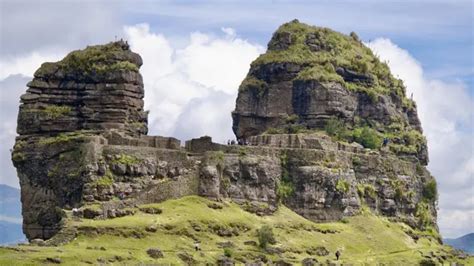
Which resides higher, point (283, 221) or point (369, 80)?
point (369, 80)

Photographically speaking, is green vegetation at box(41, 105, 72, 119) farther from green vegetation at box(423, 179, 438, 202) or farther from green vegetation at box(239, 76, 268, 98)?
green vegetation at box(423, 179, 438, 202)

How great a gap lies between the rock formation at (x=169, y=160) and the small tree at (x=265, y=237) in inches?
268

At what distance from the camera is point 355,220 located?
16175 centimetres

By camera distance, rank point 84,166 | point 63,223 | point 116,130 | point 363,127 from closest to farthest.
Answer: point 63,223, point 84,166, point 116,130, point 363,127

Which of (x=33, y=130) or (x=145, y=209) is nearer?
(x=145, y=209)

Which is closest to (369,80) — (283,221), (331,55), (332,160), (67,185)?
(331,55)

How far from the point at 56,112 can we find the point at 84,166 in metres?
16.6

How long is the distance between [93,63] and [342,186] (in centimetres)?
2923

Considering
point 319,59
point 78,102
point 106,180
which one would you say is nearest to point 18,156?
point 78,102

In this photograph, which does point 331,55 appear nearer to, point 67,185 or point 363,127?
point 363,127

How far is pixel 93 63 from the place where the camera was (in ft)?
526

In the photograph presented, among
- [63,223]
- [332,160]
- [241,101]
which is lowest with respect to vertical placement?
[63,223]

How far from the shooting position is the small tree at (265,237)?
14412cm

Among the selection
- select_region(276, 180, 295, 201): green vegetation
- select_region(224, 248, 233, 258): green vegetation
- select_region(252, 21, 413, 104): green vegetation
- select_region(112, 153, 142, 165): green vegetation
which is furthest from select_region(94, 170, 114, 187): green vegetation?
select_region(252, 21, 413, 104): green vegetation
